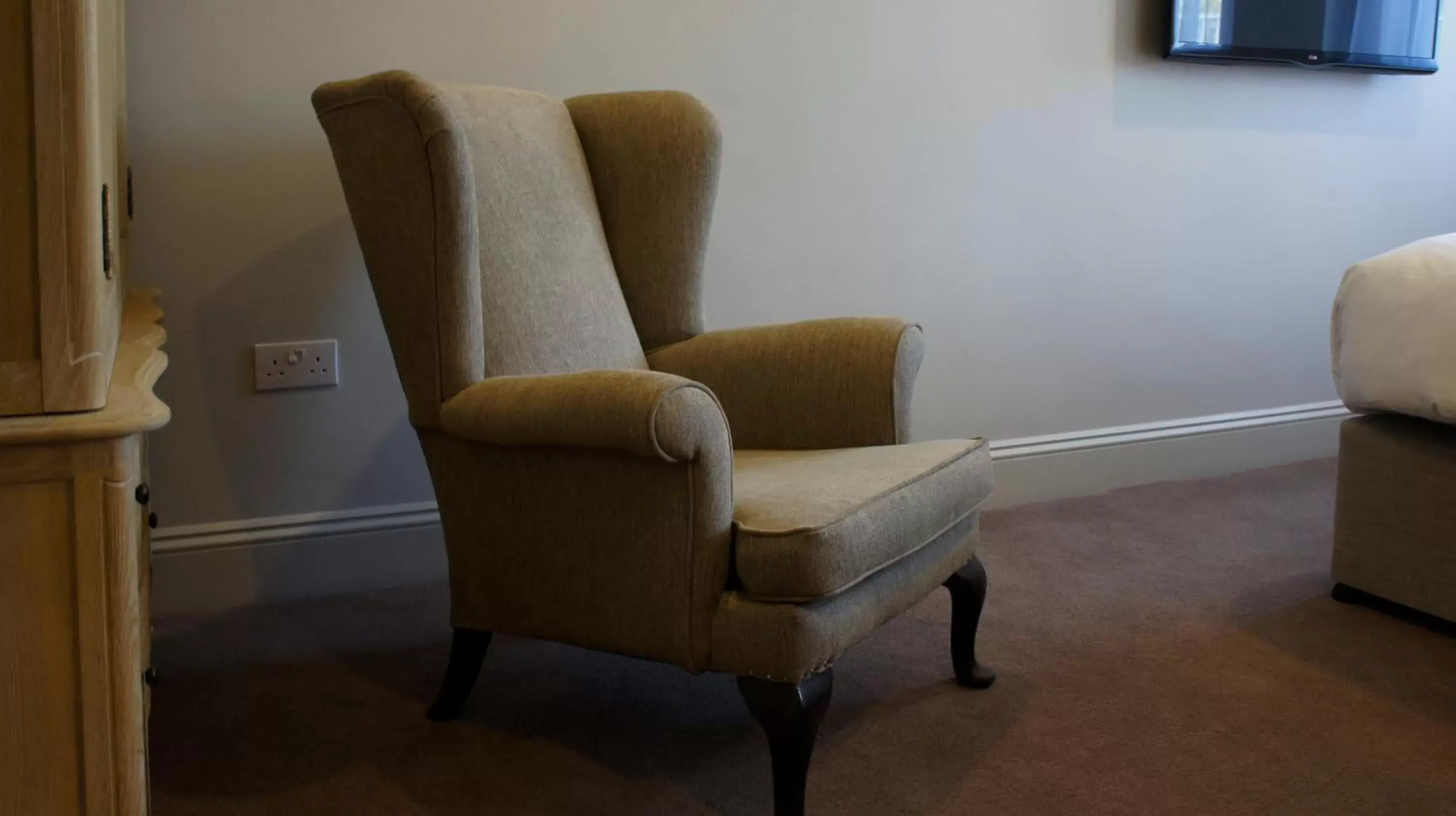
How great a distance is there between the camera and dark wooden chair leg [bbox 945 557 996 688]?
77.7 inches

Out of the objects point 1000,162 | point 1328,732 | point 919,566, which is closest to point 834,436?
point 919,566

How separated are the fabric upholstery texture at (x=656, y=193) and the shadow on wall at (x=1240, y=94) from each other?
5.01 ft

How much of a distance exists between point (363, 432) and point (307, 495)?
161mm

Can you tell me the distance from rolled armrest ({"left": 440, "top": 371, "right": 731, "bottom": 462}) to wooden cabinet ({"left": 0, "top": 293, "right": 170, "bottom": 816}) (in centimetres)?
56

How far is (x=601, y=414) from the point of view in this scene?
151 centimetres

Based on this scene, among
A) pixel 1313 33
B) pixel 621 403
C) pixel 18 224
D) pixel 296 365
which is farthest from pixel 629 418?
pixel 1313 33

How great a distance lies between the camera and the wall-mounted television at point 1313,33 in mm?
3162

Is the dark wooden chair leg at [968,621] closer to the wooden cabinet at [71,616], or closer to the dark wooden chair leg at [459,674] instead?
the dark wooden chair leg at [459,674]

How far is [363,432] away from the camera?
242cm

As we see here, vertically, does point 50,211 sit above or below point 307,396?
above

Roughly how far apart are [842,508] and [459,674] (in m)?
0.70

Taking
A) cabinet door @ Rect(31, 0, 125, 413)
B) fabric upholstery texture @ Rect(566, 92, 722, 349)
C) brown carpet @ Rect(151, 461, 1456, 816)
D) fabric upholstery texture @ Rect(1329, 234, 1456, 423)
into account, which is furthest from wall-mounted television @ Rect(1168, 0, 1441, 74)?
cabinet door @ Rect(31, 0, 125, 413)

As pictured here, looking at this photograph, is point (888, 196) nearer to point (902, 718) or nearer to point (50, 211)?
point (902, 718)

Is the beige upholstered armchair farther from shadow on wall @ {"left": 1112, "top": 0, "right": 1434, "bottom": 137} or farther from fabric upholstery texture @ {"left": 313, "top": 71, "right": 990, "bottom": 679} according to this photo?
shadow on wall @ {"left": 1112, "top": 0, "right": 1434, "bottom": 137}
